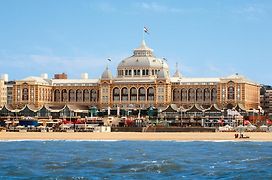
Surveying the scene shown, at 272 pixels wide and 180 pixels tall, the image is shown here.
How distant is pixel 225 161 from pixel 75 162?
50.6 feet

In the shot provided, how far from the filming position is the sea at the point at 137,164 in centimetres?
7244

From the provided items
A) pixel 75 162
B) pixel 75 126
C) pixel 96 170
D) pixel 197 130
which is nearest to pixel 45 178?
pixel 96 170

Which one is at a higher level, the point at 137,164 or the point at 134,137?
the point at 134,137

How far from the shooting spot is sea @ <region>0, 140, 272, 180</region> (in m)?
72.4

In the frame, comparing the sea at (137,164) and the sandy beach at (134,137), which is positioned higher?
the sandy beach at (134,137)

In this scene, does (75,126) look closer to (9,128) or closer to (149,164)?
(9,128)

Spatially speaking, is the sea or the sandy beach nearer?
the sea

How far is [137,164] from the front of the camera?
271ft

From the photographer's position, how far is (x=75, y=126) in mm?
189375

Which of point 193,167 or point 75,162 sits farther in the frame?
point 75,162

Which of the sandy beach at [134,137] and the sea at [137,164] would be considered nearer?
the sea at [137,164]

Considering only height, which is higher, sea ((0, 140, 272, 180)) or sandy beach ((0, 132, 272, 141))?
sandy beach ((0, 132, 272, 141))

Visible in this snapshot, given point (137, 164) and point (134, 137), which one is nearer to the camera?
point (137, 164)

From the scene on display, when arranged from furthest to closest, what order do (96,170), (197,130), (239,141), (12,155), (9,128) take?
(9,128), (197,130), (239,141), (12,155), (96,170)
